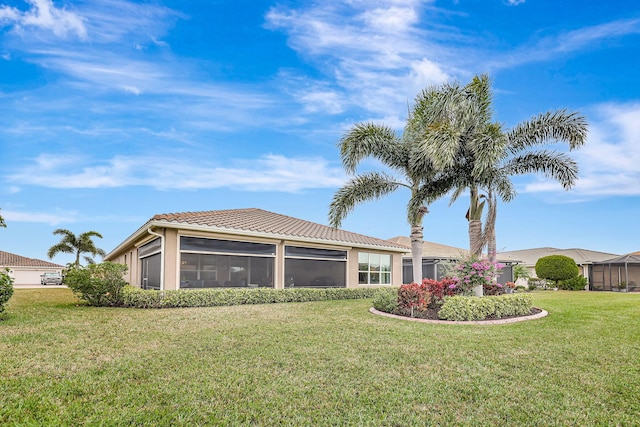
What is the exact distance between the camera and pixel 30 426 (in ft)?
11.9

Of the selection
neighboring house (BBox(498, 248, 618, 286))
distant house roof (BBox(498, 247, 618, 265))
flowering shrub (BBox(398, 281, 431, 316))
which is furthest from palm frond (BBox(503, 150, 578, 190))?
distant house roof (BBox(498, 247, 618, 265))

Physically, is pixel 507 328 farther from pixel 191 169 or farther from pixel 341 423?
pixel 191 169

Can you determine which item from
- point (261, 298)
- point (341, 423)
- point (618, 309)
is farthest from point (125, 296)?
point (618, 309)

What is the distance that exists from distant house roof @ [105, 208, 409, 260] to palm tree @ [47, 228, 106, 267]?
67.3 feet

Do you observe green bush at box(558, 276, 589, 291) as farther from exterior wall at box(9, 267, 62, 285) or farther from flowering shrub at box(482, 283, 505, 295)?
exterior wall at box(9, 267, 62, 285)

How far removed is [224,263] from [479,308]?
1077 centimetres

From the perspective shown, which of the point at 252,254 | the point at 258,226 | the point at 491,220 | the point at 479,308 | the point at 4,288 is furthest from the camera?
the point at 258,226

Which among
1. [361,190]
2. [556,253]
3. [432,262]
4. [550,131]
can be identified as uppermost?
[550,131]

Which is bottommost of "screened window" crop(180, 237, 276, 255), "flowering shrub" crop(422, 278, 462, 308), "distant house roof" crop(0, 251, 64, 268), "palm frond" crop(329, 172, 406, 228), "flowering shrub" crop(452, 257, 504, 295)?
"distant house roof" crop(0, 251, 64, 268)

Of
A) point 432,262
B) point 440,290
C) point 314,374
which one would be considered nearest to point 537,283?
point 432,262

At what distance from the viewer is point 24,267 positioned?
144 ft

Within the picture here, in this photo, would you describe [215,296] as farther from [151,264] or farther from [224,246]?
[151,264]

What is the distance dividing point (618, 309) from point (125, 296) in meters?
16.6

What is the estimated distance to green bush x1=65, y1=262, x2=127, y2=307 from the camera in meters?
12.8
